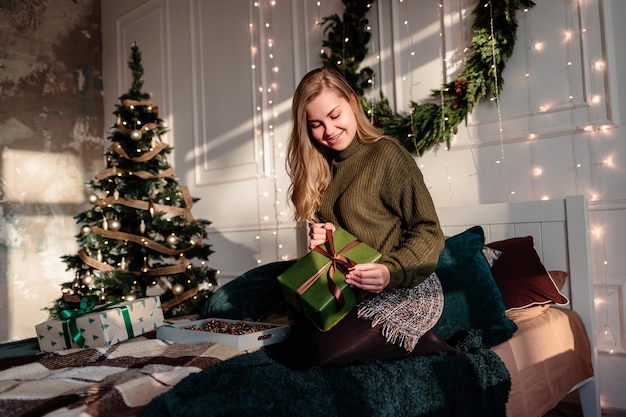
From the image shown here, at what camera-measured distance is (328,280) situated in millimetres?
1441

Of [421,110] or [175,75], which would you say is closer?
[421,110]

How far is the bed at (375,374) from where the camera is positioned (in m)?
1.10

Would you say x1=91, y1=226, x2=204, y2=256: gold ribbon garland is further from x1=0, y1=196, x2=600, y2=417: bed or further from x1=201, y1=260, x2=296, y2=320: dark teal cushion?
x1=0, y1=196, x2=600, y2=417: bed

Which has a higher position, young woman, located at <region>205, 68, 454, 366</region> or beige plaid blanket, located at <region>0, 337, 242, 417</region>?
young woman, located at <region>205, 68, 454, 366</region>

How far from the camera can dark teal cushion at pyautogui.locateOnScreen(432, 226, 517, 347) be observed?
73.9 inches

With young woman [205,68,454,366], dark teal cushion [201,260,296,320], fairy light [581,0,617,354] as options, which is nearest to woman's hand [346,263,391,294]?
young woman [205,68,454,366]

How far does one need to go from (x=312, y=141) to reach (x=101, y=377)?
98cm

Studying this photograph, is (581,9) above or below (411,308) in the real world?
above

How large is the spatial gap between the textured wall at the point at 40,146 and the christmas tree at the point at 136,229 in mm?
1629

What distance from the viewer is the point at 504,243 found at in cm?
229

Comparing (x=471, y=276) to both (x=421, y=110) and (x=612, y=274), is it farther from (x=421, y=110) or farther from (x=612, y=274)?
(x=421, y=110)

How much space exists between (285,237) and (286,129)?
28.7 inches

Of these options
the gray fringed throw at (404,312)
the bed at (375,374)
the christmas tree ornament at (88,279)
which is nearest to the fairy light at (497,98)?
the bed at (375,374)

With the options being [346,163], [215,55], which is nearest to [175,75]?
[215,55]
